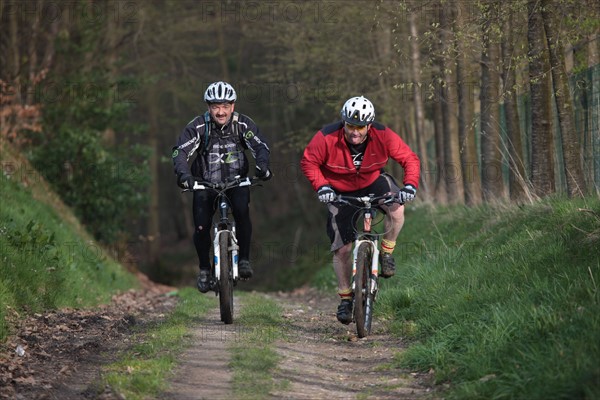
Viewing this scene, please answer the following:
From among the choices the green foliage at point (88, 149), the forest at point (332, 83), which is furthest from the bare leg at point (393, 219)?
the green foliage at point (88, 149)

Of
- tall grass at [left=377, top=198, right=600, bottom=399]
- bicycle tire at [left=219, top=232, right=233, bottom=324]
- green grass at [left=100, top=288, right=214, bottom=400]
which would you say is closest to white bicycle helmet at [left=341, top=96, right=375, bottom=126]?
tall grass at [left=377, top=198, right=600, bottom=399]

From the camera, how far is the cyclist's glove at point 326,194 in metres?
9.34

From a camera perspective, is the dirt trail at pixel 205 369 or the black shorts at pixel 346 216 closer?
the dirt trail at pixel 205 369

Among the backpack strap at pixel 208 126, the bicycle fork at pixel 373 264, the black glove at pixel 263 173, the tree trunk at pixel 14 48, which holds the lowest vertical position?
the bicycle fork at pixel 373 264

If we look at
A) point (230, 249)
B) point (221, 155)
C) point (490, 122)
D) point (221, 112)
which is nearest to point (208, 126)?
point (221, 112)

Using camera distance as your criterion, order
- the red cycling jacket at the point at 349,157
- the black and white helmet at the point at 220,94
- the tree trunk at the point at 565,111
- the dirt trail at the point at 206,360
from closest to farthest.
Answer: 1. the dirt trail at the point at 206,360
2. the red cycling jacket at the point at 349,157
3. the black and white helmet at the point at 220,94
4. the tree trunk at the point at 565,111

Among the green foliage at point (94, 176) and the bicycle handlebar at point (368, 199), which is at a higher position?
the green foliage at point (94, 176)

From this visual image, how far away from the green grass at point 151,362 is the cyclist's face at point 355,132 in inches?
96.6

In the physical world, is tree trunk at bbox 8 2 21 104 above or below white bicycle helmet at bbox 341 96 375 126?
above

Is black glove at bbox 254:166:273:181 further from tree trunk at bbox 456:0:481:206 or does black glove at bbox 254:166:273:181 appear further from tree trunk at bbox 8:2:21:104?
tree trunk at bbox 8:2:21:104

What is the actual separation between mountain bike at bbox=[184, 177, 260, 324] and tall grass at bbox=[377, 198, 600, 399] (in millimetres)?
1775

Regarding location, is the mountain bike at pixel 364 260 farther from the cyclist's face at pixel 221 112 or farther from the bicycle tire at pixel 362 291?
the cyclist's face at pixel 221 112

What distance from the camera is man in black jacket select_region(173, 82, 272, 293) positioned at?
10.8 metres

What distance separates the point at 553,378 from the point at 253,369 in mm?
2512
